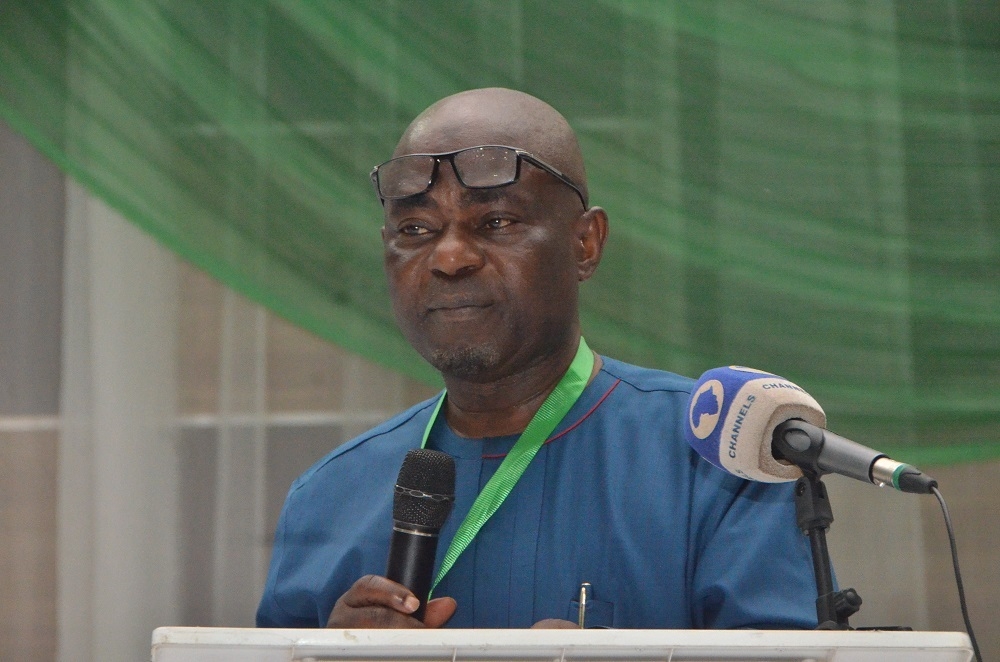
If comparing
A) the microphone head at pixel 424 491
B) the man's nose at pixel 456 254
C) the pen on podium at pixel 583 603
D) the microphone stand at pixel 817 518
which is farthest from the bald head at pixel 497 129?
the microphone stand at pixel 817 518

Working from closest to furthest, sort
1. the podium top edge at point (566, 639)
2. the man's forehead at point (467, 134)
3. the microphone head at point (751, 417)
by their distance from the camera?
the podium top edge at point (566, 639)
the microphone head at point (751, 417)
the man's forehead at point (467, 134)

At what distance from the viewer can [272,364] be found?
10.6 feet

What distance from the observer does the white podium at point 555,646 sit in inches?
35.9

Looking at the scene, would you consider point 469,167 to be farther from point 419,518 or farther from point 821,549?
point 821,549

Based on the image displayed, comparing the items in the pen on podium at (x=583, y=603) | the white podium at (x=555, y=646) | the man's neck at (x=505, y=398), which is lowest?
the pen on podium at (x=583, y=603)

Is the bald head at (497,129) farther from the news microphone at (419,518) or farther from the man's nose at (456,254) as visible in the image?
the news microphone at (419,518)

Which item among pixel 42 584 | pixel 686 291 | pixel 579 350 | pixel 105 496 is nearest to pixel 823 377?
pixel 686 291

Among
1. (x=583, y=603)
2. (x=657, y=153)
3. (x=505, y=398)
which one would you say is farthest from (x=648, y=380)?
(x=657, y=153)

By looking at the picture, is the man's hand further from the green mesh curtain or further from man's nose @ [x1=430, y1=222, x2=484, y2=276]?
the green mesh curtain

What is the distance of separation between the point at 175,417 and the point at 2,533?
62 cm

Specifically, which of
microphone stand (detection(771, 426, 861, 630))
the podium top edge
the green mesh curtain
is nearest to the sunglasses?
microphone stand (detection(771, 426, 861, 630))

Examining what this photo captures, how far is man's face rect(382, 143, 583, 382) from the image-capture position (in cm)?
182

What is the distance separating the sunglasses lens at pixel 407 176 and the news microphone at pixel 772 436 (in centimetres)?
73

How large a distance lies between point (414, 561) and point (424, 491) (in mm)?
97
